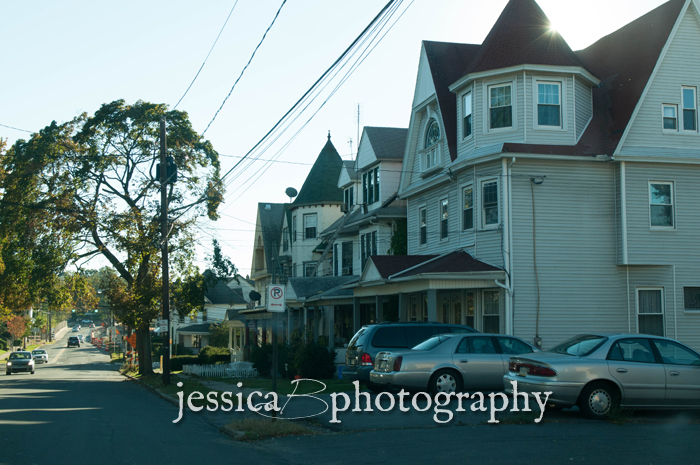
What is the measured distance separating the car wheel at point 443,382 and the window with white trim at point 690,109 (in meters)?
13.5

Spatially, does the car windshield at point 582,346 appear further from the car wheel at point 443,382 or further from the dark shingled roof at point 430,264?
the dark shingled roof at point 430,264

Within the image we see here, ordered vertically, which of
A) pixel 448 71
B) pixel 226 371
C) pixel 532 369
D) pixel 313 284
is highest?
pixel 448 71

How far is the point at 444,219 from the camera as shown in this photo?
84.0ft

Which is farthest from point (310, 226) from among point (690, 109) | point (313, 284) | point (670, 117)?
point (690, 109)

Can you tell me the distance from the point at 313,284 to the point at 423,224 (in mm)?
8549

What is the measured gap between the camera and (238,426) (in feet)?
42.1

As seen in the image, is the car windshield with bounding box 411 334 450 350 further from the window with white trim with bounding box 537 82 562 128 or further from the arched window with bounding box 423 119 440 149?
the arched window with bounding box 423 119 440 149

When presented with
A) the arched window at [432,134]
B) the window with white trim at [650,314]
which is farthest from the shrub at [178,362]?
the window with white trim at [650,314]

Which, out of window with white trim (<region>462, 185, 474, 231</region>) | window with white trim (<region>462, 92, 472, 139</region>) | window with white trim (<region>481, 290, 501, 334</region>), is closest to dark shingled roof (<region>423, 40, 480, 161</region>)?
window with white trim (<region>462, 92, 472, 139</region>)

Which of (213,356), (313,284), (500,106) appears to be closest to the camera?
(500,106)

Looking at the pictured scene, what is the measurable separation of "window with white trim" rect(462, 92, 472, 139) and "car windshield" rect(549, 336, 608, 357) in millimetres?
11470

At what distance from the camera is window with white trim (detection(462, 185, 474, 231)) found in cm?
2320

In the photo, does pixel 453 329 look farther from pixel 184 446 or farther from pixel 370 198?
pixel 370 198

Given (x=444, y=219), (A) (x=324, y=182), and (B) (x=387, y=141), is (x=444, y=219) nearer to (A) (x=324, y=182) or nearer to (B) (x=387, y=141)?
(B) (x=387, y=141)
